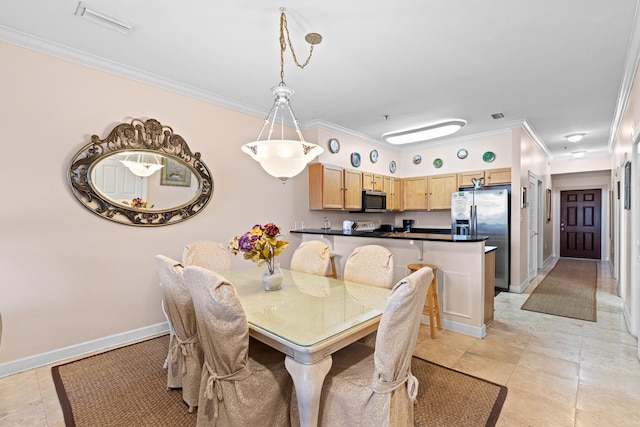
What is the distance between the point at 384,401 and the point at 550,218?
8698 mm

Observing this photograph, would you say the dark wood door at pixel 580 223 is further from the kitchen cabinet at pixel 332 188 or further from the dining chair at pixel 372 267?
the dining chair at pixel 372 267

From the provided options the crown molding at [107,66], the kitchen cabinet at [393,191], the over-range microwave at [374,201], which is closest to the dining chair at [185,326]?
the crown molding at [107,66]

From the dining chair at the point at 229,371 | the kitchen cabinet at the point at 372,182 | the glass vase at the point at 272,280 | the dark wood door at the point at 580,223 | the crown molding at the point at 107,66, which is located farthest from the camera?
the dark wood door at the point at 580,223

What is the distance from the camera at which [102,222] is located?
2898 millimetres

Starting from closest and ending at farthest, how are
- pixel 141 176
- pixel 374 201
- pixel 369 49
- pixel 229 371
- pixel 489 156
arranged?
pixel 229 371 → pixel 369 49 → pixel 141 176 → pixel 489 156 → pixel 374 201

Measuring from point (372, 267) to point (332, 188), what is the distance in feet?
8.11

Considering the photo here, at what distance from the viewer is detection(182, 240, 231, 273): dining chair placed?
2917 mm

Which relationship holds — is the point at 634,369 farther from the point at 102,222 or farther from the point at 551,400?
the point at 102,222

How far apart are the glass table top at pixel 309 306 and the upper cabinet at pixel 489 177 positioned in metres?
3.90

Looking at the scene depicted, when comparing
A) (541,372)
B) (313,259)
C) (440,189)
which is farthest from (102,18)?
(440,189)

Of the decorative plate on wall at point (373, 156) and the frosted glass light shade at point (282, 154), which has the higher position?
the decorative plate on wall at point (373, 156)

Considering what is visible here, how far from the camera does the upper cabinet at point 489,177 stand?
504cm

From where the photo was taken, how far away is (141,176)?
3.15m

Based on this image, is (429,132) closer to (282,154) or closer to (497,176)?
(497,176)
